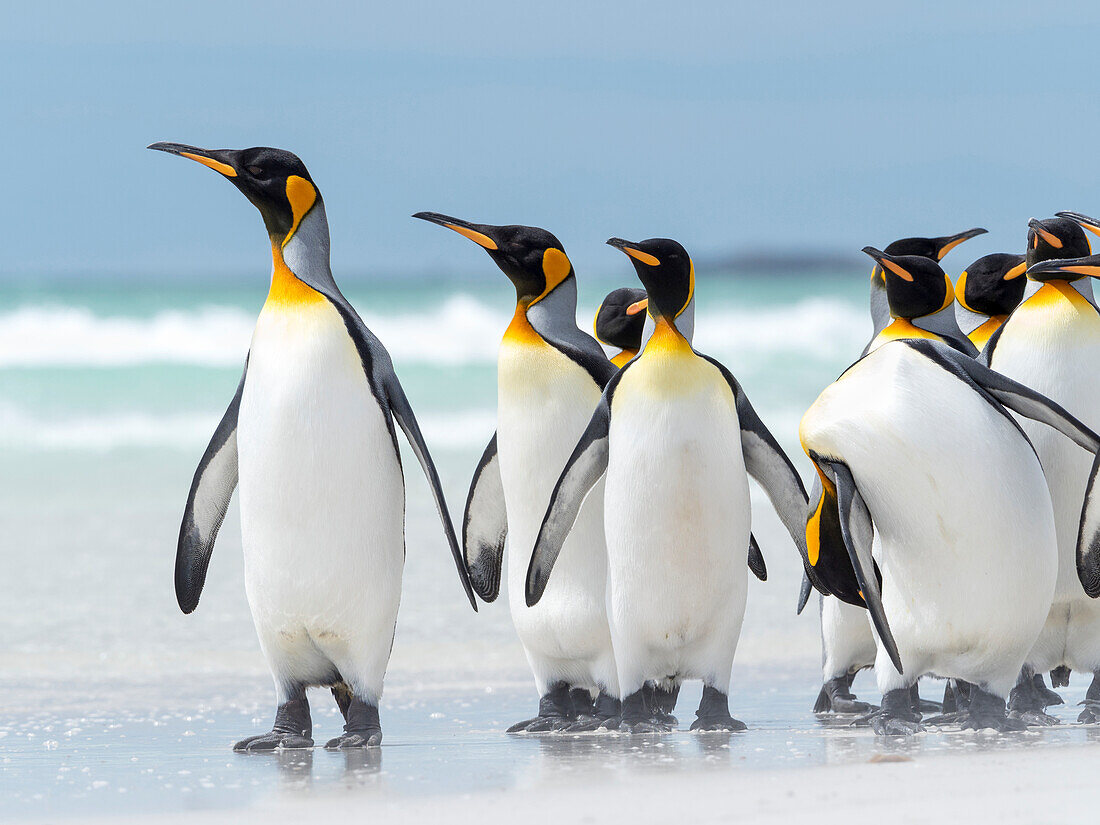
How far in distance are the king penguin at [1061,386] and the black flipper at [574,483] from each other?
1.27 m

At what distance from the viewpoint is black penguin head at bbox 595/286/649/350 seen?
5348 mm

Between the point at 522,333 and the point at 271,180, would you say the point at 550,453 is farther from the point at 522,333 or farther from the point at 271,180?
the point at 271,180

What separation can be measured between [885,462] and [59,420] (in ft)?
41.8

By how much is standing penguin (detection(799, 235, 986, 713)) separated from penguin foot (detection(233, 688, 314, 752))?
5.38 feet

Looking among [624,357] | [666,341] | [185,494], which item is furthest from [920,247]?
[185,494]

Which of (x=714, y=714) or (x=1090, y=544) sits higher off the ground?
(x=1090, y=544)

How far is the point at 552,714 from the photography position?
434 cm

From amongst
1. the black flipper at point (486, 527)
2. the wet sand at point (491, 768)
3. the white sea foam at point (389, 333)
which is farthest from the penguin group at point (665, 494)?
the white sea foam at point (389, 333)

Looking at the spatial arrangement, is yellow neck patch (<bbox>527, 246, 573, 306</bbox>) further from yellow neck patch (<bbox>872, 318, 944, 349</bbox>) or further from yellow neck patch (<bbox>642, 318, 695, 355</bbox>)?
yellow neck patch (<bbox>872, 318, 944, 349</bbox>)

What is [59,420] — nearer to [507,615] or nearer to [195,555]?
[507,615]

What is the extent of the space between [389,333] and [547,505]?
50.3ft

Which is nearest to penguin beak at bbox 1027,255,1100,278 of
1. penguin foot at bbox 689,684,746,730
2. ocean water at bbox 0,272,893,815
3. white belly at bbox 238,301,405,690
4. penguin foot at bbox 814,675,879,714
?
penguin foot at bbox 814,675,879,714

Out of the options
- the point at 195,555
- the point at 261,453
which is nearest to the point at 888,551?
the point at 261,453

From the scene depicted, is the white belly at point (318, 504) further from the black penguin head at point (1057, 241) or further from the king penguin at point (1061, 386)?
the black penguin head at point (1057, 241)
